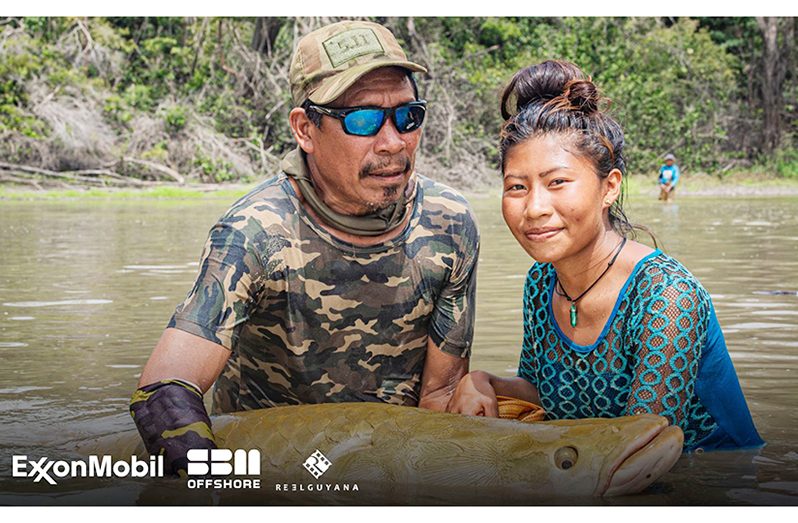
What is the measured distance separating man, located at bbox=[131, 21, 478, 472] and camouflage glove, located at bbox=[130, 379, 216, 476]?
0.39ft

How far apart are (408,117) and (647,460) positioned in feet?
4.63

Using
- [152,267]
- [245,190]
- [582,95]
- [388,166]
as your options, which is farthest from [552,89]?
[245,190]

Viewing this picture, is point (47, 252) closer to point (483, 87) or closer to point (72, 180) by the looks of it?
point (72, 180)

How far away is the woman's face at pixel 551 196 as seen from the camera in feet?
11.5

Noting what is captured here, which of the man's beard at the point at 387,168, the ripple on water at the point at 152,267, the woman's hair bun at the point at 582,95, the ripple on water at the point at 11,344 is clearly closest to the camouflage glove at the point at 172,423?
the man's beard at the point at 387,168

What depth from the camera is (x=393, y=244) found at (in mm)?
4246

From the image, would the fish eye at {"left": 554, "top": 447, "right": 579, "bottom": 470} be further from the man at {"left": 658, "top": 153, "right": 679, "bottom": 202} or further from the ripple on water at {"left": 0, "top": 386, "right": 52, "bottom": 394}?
the man at {"left": 658, "top": 153, "right": 679, "bottom": 202}

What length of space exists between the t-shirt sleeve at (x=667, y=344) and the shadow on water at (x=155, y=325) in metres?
0.21

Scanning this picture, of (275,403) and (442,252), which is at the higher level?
(442,252)

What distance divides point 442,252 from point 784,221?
443 inches

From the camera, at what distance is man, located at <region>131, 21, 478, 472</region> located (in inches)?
152

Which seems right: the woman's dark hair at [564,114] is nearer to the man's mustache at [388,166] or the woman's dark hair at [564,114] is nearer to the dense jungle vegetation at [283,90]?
the man's mustache at [388,166]

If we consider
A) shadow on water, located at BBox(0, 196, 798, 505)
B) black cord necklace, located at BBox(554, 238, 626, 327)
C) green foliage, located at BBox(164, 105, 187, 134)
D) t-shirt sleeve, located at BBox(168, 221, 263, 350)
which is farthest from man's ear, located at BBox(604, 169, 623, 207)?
green foliage, located at BBox(164, 105, 187, 134)

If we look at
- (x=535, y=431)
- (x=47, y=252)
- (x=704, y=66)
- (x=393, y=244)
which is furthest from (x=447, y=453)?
(x=704, y=66)
